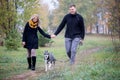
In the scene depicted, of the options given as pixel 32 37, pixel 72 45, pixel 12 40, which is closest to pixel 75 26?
pixel 72 45

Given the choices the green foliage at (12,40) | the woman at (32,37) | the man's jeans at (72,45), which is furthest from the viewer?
the green foliage at (12,40)

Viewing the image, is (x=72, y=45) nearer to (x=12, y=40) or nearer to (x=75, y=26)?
(x=75, y=26)

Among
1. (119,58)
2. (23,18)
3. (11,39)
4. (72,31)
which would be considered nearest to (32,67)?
(72,31)

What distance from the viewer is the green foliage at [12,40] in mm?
27469

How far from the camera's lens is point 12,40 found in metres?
27.6

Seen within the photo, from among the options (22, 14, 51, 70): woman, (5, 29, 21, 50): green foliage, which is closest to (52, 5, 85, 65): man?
(22, 14, 51, 70): woman

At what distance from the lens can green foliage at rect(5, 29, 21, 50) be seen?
2747cm

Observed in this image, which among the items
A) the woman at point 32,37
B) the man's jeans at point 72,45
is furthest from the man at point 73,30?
the woman at point 32,37

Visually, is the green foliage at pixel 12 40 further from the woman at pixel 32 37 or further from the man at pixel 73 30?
the man at pixel 73 30

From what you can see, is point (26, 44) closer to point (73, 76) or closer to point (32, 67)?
point (32, 67)

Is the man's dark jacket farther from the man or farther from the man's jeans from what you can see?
the man's jeans

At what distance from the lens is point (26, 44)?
44.3 ft

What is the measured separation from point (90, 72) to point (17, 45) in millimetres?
18598

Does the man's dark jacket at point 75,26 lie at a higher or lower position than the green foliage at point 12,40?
higher
